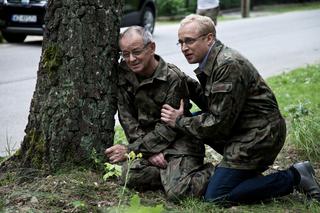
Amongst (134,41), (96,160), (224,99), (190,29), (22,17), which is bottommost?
(22,17)

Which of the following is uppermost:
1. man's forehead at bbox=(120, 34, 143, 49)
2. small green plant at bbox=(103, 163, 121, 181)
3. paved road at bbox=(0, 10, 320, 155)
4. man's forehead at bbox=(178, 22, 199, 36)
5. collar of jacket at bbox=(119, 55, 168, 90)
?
man's forehead at bbox=(178, 22, 199, 36)

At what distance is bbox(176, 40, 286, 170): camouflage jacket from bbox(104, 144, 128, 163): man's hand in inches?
19.5

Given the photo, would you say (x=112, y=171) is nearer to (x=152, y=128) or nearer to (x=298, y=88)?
(x=152, y=128)

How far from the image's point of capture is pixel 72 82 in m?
4.14

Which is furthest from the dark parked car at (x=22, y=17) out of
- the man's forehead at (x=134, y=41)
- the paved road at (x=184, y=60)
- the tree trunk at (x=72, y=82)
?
the man's forehead at (x=134, y=41)

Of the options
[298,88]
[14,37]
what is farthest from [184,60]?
[14,37]

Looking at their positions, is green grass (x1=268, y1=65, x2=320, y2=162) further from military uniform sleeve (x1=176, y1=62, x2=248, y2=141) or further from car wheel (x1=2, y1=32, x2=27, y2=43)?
car wheel (x1=2, y1=32, x2=27, y2=43)

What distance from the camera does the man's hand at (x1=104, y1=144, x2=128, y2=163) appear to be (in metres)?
4.23

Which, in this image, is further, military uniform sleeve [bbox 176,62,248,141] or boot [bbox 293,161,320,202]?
boot [bbox 293,161,320,202]

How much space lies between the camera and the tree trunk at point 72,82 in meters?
4.12

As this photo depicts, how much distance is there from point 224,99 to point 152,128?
28.7 inches

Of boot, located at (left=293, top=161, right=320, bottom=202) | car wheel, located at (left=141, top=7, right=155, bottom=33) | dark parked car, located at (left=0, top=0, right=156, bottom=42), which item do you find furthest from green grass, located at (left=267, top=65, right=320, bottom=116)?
car wheel, located at (left=141, top=7, right=155, bottom=33)

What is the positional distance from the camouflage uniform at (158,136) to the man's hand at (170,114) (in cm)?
7

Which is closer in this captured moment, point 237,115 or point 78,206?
point 78,206
